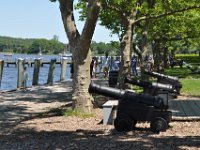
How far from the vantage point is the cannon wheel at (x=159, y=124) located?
10586mm

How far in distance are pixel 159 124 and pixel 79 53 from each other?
13.3ft

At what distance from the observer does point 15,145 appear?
970cm

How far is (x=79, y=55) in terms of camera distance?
45.9ft

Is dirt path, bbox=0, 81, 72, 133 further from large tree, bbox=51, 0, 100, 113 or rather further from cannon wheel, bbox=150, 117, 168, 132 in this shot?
cannon wheel, bbox=150, 117, 168, 132

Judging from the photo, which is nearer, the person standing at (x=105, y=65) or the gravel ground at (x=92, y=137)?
the gravel ground at (x=92, y=137)

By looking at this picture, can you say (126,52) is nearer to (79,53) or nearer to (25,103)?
(25,103)

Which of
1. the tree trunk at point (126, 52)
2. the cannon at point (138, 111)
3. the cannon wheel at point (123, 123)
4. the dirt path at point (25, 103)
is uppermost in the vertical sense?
the tree trunk at point (126, 52)

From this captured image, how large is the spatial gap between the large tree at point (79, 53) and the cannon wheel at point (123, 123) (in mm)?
3197

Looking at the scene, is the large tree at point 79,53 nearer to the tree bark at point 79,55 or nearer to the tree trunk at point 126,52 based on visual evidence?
the tree bark at point 79,55

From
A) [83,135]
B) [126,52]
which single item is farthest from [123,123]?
[126,52]

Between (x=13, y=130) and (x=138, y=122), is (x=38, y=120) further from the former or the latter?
(x=138, y=122)

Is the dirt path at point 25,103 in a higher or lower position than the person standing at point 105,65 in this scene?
lower

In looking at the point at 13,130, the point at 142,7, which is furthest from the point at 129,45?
the point at 13,130

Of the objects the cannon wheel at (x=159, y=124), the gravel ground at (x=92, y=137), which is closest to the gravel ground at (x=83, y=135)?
the gravel ground at (x=92, y=137)
